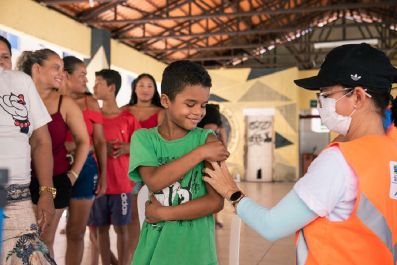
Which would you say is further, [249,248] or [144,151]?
[249,248]

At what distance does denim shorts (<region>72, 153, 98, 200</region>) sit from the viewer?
2947 mm

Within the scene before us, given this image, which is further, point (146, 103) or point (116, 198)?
point (146, 103)

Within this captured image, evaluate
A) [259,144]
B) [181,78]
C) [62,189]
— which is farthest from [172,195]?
[259,144]

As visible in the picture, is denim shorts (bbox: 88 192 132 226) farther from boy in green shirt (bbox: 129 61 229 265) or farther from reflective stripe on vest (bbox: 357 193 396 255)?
reflective stripe on vest (bbox: 357 193 396 255)

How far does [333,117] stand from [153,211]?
64cm

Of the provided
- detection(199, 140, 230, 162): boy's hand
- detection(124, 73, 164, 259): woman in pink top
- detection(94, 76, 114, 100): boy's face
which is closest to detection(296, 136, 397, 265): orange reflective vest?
detection(199, 140, 230, 162): boy's hand

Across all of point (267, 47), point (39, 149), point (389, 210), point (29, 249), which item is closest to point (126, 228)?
point (39, 149)

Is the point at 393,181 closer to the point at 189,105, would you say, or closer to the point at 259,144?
the point at 189,105

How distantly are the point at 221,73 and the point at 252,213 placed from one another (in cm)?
1555

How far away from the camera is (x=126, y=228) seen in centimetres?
361

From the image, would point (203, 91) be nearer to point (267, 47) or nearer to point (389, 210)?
point (389, 210)

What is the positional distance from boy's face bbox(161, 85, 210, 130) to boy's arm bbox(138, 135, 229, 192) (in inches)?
4.4

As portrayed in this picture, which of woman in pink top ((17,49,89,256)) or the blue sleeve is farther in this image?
woman in pink top ((17,49,89,256))

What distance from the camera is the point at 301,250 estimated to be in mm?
1355
